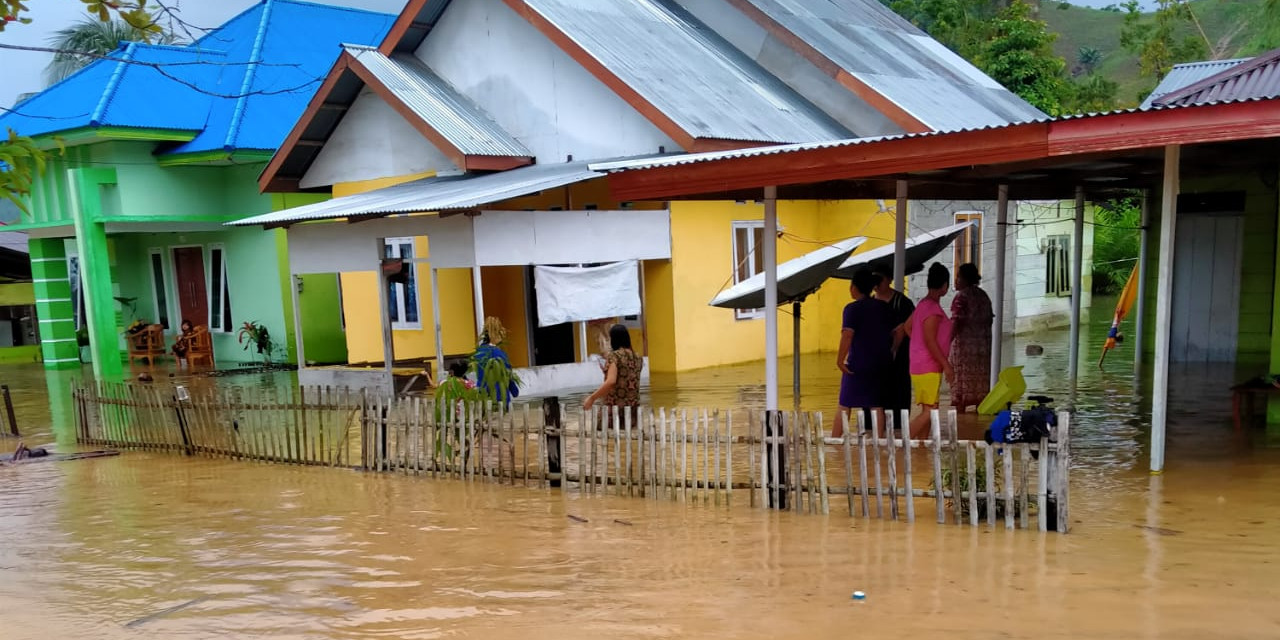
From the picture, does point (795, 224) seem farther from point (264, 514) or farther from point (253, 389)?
point (264, 514)

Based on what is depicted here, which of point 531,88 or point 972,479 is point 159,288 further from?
point 972,479

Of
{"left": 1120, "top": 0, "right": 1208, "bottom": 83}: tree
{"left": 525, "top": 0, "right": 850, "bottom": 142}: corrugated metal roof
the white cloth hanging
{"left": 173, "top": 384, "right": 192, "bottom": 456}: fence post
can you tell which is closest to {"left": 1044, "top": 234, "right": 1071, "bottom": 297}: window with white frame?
{"left": 525, "top": 0, "right": 850, "bottom": 142}: corrugated metal roof

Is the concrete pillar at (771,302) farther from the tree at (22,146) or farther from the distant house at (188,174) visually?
the distant house at (188,174)

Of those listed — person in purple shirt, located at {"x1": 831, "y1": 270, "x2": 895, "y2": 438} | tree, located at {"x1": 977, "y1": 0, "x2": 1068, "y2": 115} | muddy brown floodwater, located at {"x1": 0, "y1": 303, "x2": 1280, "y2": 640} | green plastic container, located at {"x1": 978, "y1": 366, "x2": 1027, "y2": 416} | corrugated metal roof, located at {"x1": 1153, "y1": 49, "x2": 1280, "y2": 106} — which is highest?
tree, located at {"x1": 977, "y1": 0, "x2": 1068, "y2": 115}

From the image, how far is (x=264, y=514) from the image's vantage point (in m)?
8.50

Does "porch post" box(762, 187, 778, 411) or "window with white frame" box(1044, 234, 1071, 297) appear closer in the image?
"porch post" box(762, 187, 778, 411)

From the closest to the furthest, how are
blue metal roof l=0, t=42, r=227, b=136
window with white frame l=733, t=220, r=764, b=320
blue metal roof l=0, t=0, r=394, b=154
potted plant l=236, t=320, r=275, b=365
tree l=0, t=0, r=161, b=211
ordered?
1. tree l=0, t=0, r=161, b=211
2. window with white frame l=733, t=220, r=764, b=320
3. blue metal roof l=0, t=42, r=227, b=136
4. blue metal roof l=0, t=0, r=394, b=154
5. potted plant l=236, t=320, r=275, b=365

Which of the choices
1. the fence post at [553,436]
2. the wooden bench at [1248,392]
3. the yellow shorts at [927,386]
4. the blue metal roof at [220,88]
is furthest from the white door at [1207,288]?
the blue metal roof at [220,88]

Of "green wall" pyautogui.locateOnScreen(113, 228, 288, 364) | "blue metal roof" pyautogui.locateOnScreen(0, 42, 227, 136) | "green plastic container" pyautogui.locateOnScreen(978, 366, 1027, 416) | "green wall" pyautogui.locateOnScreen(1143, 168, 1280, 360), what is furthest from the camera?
"green wall" pyautogui.locateOnScreen(113, 228, 288, 364)

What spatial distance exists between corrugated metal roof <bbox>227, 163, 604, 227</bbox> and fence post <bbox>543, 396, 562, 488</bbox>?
174 inches

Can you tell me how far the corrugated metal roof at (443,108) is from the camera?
1595cm

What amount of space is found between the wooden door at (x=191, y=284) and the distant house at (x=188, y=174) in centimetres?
3

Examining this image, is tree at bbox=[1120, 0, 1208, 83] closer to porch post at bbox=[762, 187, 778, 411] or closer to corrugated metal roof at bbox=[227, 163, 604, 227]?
corrugated metal roof at bbox=[227, 163, 604, 227]

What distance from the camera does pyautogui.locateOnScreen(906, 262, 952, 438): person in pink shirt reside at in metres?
8.80
